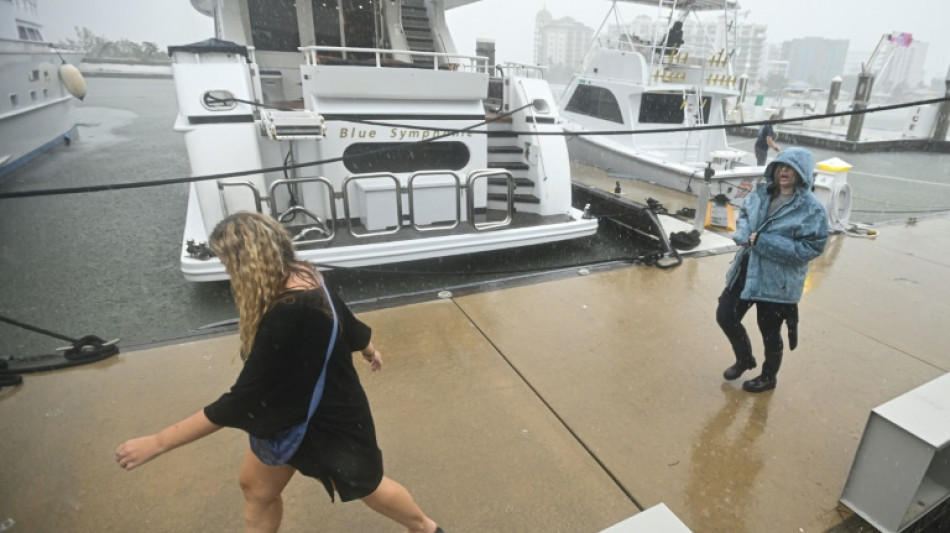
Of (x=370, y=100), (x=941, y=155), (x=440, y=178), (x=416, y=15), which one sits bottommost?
(x=941, y=155)

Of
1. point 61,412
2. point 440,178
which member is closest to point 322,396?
point 61,412

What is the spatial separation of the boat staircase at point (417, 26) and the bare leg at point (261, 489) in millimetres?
7983

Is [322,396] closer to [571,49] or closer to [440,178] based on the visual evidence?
[440,178]

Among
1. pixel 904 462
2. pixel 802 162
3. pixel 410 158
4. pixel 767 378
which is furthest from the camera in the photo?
pixel 410 158

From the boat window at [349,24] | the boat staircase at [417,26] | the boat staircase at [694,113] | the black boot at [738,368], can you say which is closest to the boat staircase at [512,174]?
the boat staircase at [417,26]

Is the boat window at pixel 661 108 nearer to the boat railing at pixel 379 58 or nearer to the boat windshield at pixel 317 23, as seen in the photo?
the boat railing at pixel 379 58

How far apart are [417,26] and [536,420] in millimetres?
7805

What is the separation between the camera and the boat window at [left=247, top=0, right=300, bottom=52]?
734 cm

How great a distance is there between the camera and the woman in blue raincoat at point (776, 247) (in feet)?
8.52

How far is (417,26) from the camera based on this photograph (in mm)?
8641

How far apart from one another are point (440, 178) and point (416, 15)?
4553 mm

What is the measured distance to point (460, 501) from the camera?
228 cm

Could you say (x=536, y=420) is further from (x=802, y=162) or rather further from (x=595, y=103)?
(x=595, y=103)

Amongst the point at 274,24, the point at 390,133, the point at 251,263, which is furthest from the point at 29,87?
the point at 251,263
